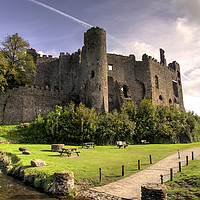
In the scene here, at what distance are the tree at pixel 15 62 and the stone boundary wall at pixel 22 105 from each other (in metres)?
2.21

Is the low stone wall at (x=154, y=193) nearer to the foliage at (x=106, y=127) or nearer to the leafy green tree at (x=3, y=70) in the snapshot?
the foliage at (x=106, y=127)

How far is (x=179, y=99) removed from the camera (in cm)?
4759

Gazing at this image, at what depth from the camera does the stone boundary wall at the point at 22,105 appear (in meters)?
26.5

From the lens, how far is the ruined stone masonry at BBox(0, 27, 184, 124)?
27391 millimetres

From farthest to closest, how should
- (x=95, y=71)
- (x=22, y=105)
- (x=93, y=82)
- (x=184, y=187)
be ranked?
(x=95, y=71) → (x=93, y=82) → (x=22, y=105) → (x=184, y=187)

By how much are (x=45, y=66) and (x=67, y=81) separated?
654 cm

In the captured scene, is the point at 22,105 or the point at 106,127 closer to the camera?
the point at 106,127

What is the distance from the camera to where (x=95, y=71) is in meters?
30.6

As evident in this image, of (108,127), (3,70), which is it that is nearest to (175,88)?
(108,127)

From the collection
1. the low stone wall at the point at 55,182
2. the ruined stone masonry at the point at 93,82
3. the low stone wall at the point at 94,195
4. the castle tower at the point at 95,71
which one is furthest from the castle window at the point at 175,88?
the low stone wall at the point at 94,195

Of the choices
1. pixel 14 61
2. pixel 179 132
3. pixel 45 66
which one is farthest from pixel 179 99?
pixel 14 61

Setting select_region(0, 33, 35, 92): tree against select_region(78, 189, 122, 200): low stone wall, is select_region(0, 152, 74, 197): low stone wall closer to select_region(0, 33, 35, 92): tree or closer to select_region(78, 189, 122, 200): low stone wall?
select_region(78, 189, 122, 200): low stone wall

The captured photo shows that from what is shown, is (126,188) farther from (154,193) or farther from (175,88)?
(175,88)

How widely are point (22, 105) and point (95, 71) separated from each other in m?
11.9
